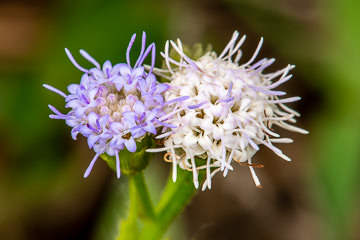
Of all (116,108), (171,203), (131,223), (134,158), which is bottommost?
(131,223)

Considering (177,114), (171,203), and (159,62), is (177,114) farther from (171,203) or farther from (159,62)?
(159,62)

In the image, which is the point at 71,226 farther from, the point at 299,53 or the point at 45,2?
the point at 299,53

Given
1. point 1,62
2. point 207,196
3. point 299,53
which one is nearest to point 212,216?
point 207,196

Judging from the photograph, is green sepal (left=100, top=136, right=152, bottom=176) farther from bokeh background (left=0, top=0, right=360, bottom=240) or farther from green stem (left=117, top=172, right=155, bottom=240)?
bokeh background (left=0, top=0, right=360, bottom=240)

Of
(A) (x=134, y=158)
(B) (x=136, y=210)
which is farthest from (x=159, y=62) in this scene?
(A) (x=134, y=158)

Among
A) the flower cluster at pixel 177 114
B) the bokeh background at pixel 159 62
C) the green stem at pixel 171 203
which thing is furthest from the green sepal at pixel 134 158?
the bokeh background at pixel 159 62
